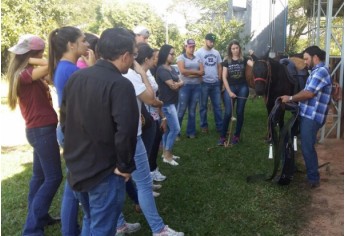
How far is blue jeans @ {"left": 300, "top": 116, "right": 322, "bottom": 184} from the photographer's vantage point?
4.32m

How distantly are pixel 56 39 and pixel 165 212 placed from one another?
81.3 inches

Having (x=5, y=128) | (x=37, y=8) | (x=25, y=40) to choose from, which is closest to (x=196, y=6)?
(x=37, y=8)

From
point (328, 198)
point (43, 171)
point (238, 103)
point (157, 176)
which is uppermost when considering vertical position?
point (43, 171)

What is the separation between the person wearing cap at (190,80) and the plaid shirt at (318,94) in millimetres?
2733

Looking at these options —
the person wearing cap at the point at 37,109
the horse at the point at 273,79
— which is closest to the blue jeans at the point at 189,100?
the horse at the point at 273,79

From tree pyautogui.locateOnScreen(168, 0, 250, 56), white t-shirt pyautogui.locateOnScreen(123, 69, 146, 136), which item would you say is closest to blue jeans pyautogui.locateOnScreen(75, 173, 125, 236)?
white t-shirt pyautogui.locateOnScreen(123, 69, 146, 136)

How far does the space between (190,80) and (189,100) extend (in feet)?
1.28

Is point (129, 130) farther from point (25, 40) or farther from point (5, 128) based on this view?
point (5, 128)

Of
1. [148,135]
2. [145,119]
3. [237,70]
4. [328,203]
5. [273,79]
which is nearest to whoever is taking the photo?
[145,119]

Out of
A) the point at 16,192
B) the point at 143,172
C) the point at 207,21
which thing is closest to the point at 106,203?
the point at 143,172

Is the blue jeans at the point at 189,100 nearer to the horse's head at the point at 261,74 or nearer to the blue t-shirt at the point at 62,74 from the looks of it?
the horse's head at the point at 261,74

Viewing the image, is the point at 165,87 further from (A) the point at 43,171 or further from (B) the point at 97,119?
(B) the point at 97,119

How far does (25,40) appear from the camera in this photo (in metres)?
3.06

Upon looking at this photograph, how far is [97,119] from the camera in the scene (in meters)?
2.11
